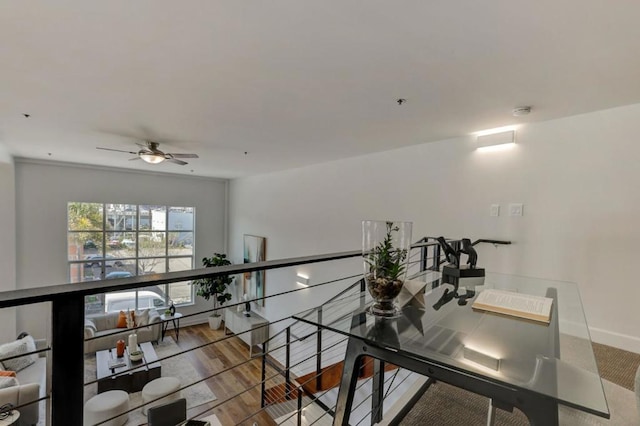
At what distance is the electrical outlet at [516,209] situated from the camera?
282cm

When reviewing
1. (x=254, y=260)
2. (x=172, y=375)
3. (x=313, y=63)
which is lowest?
(x=172, y=375)

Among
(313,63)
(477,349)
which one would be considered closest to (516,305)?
(477,349)

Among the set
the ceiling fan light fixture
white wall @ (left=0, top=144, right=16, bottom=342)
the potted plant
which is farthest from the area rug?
the ceiling fan light fixture

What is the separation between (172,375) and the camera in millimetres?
5449

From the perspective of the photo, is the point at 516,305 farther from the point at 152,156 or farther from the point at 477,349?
the point at 152,156

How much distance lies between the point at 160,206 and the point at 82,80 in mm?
5519

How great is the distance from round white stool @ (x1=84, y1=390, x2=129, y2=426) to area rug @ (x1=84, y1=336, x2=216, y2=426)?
0.26 meters

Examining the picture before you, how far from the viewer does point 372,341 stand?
3.34 ft

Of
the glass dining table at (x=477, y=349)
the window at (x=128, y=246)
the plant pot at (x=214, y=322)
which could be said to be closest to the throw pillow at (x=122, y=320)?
the window at (x=128, y=246)

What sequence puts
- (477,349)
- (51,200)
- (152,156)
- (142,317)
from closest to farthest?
(477,349) < (152,156) < (51,200) < (142,317)

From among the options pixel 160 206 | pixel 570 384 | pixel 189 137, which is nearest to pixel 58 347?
pixel 570 384

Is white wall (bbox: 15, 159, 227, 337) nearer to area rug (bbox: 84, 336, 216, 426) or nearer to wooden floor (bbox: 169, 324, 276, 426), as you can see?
area rug (bbox: 84, 336, 216, 426)

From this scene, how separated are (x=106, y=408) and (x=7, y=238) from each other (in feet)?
10.6

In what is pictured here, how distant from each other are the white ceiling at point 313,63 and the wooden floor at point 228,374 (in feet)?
9.99
